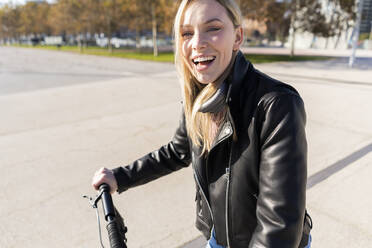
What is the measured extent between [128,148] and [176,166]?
3311 millimetres

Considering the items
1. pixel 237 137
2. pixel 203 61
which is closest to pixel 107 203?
pixel 237 137

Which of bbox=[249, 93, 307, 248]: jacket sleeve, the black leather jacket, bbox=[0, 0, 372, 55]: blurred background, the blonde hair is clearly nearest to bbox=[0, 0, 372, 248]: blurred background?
the blonde hair

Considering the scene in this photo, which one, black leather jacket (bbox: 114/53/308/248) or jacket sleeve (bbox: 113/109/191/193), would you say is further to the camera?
jacket sleeve (bbox: 113/109/191/193)

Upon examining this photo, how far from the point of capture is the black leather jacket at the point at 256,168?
965 millimetres

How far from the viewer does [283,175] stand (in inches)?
38.1

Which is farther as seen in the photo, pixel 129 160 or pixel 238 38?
pixel 129 160

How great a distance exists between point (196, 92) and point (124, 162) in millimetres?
3191

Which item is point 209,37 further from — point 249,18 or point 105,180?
point 249,18

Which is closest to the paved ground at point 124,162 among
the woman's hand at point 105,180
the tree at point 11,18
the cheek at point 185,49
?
the woman's hand at point 105,180

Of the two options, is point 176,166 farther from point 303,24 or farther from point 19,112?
point 303,24

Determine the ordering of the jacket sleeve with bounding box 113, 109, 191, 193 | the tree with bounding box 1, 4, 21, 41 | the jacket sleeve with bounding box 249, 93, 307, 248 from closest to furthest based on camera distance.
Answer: the jacket sleeve with bounding box 249, 93, 307, 248
the jacket sleeve with bounding box 113, 109, 191, 193
the tree with bounding box 1, 4, 21, 41

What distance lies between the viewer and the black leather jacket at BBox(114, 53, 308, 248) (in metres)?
0.96

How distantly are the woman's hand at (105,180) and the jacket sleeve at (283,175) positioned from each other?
0.77 metres

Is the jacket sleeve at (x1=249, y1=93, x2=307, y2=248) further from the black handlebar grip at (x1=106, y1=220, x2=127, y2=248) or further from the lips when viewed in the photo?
the black handlebar grip at (x1=106, y1=220, x2=127, y2=248)
